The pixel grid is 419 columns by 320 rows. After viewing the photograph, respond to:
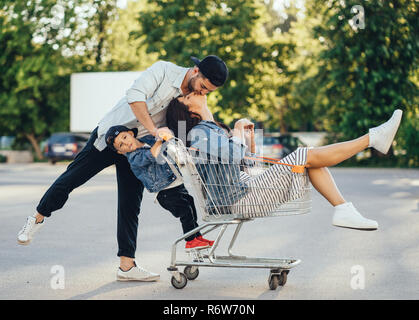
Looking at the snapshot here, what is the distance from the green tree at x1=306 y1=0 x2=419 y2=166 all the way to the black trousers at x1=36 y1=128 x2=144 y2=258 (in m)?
21.9

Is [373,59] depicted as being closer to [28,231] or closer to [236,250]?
[236,250]

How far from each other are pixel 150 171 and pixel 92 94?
30772 mm

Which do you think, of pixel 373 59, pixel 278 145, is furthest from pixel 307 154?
pixel 278 145

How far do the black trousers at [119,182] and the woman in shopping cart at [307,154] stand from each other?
599 mm

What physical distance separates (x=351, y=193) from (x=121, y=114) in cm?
1036

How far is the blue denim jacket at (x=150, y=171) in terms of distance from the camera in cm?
529

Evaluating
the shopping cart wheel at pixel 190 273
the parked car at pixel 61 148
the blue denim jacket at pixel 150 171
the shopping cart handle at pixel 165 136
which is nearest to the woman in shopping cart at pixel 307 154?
the shopping cart handle at pixel 165 136

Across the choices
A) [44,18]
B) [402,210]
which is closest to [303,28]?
[44,18]

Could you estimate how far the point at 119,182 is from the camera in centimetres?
569

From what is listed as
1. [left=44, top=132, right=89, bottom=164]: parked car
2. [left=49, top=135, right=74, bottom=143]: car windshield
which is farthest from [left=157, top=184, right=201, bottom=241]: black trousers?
[left=49, top=135, right=74, bottom=143]: car windshield
